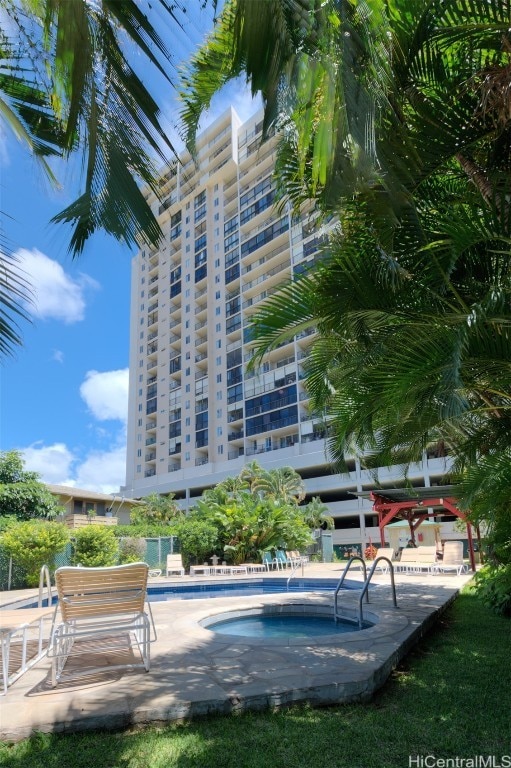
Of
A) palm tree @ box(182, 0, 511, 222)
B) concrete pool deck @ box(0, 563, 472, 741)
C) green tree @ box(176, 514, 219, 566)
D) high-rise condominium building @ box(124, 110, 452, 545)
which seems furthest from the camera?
high-rise condominium building @ box(124, 110, 452, 545)

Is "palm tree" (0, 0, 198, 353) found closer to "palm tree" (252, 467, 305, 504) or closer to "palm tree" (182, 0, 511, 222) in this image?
"palm tree" (182, 0, 511, 222)

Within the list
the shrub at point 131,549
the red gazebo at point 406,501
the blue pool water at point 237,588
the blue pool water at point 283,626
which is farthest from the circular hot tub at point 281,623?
the shrub at point 131,549

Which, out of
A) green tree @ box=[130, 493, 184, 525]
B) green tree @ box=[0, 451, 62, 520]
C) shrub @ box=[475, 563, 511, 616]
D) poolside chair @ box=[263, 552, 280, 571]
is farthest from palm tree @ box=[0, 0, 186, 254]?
green tree @ box=[130, 493, 184, 525]

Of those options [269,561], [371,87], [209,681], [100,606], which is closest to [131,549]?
[269,561]

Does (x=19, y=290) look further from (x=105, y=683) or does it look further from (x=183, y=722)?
(x=105, y=683)

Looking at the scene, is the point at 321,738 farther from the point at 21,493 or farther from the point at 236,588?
the point at 21,493

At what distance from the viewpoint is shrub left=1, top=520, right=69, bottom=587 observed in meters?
13.2

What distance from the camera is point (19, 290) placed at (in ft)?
6.97

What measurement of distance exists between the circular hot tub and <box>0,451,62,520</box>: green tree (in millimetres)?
17821

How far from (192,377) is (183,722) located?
55.6 metres

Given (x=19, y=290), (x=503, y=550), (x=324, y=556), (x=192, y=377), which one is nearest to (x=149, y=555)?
(x=324, y=556)

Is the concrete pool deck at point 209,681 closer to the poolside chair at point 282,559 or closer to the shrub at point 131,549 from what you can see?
the shrub at point 131,549

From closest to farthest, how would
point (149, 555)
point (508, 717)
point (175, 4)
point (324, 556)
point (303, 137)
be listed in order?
point (175, 4)
point (303, 137)
point (508, 717)
point (149, 555)
point (324, 556)

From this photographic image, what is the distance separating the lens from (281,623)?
8.27m
